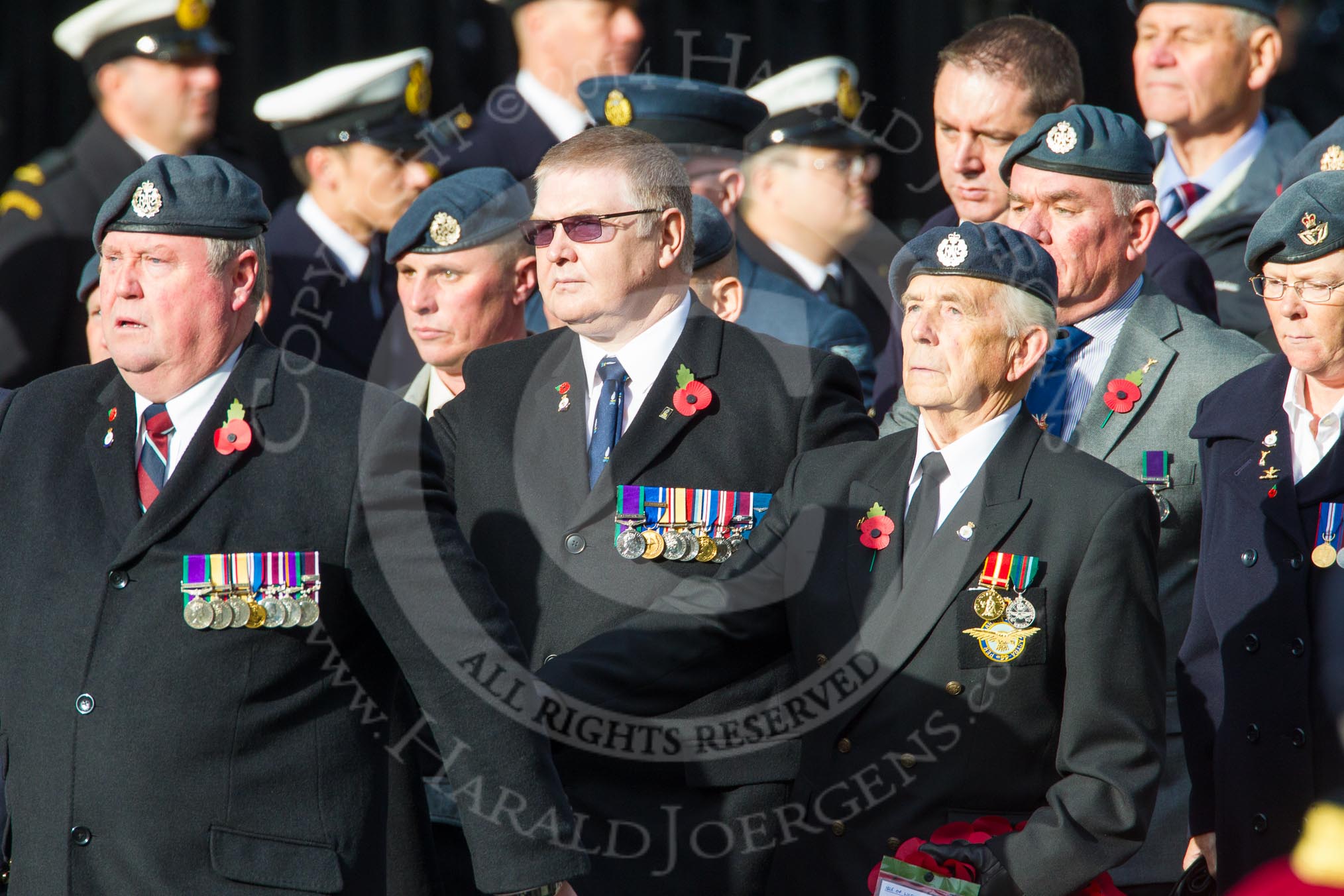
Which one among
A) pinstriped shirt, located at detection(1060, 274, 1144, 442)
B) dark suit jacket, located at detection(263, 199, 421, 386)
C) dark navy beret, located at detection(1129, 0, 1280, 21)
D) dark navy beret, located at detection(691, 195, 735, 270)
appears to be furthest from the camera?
dark suit jacket, located at detection(263, 199, 421, 386)

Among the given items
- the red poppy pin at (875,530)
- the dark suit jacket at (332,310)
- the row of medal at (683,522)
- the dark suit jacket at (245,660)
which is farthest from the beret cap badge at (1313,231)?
the dark suit jacket at (332,310)

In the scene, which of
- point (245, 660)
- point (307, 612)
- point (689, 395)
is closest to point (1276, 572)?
point (689, 395)

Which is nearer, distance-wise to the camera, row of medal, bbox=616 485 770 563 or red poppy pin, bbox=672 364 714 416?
row of medal, bbox=616 485 770 563

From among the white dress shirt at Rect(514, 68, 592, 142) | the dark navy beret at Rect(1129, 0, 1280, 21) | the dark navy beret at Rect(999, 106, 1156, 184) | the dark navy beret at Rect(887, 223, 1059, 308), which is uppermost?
the dark navy beret at Rect(1129, 0, 1280, 21)

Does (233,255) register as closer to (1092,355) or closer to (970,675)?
(970,675)

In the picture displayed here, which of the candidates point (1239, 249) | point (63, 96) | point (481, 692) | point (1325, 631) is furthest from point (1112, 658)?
point (63, 96)

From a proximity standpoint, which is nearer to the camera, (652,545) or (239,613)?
(239,613)

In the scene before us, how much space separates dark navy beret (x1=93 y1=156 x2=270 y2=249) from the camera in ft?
9.57

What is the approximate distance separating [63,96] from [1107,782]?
509cm

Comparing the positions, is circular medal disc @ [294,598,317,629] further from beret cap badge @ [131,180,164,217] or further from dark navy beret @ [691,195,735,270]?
dark navy beret @ [691,195,735,270]

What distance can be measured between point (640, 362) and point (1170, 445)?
1.14 meters

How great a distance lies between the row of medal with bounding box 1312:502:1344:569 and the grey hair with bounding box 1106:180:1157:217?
0.86m

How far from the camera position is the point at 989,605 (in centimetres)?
287

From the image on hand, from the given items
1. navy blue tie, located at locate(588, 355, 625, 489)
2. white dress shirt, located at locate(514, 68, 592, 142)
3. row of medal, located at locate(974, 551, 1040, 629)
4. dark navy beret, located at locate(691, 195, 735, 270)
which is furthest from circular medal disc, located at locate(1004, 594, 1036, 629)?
white dress shirt, located at locate(514, 68, 592, 142)
